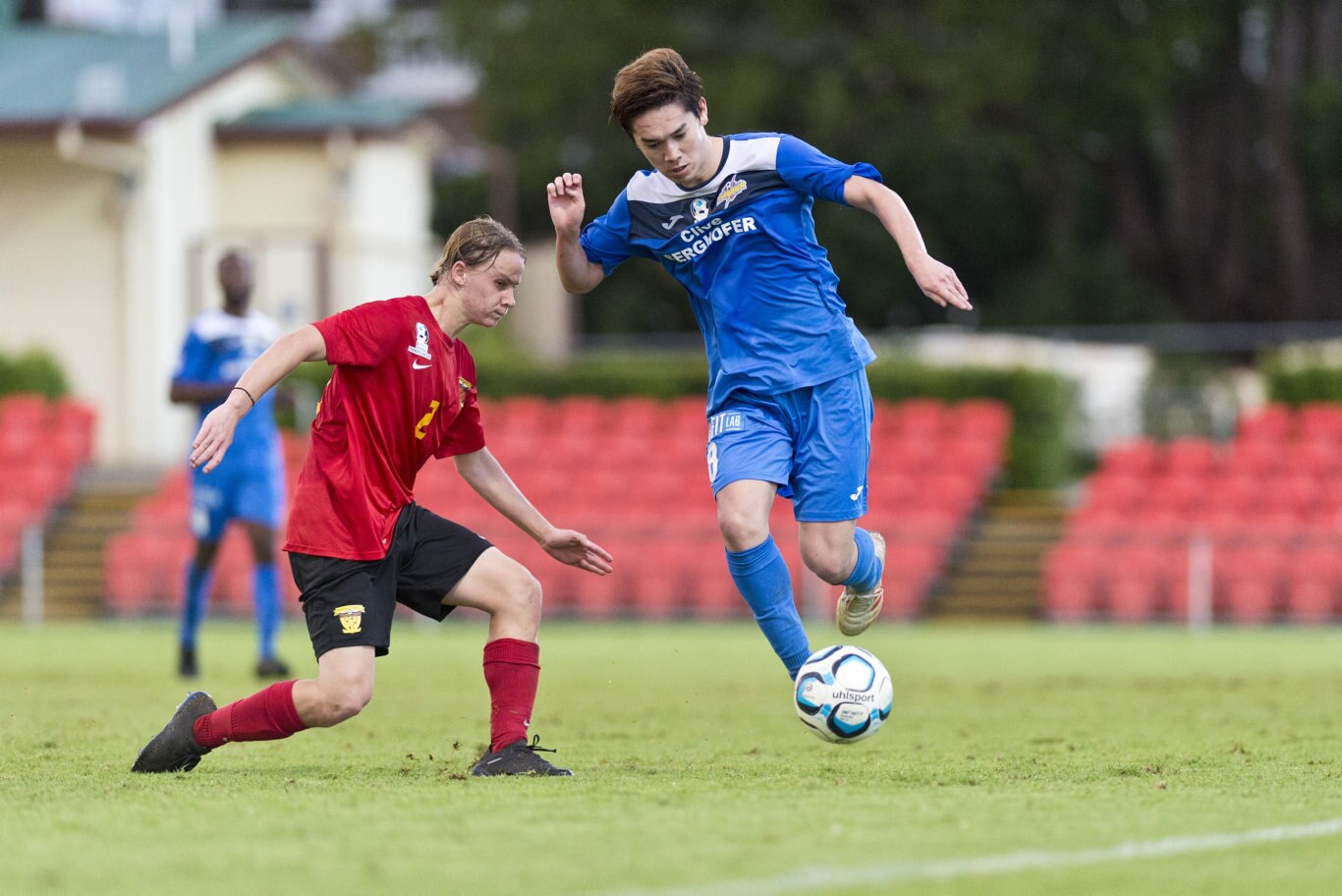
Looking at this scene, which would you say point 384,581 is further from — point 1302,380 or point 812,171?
point 1302,380

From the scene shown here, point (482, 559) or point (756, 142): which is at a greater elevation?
point (756, 142)

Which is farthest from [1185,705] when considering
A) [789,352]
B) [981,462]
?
[981,462]

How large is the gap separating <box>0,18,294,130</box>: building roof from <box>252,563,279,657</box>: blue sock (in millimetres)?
13865

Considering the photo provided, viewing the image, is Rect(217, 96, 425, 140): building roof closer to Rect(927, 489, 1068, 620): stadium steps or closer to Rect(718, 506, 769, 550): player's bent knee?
Rect(927, 489, 1068, 620): stadium steps

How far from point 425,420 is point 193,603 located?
5.61 meters

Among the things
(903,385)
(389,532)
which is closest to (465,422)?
(389,532)

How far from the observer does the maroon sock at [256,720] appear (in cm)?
621

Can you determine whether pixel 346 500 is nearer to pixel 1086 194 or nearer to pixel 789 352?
pixel 789 352

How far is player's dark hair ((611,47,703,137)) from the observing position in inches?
252

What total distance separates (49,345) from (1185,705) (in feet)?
61.7

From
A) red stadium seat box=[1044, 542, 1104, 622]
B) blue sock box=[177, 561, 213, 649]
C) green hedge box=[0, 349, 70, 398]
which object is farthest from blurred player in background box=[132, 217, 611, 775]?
green hedge box=[0, 349, 70, 398]

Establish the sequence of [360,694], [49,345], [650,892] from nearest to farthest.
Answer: [650,892] < [360,694] < [49,345]

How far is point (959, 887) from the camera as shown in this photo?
4.23 meters

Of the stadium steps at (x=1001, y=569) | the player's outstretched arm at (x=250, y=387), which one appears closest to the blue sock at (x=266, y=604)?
the player's outstretched arm at (x=250, y=387)
